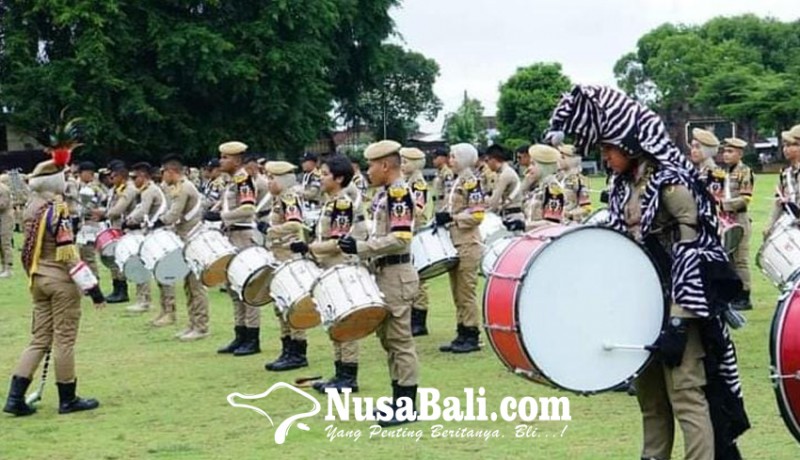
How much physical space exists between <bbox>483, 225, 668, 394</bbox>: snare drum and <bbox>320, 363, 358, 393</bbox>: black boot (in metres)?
4.02

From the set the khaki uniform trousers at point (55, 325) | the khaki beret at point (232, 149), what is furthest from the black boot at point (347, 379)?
the khaki beret at point (232, 149)

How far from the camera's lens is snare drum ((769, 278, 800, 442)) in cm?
512

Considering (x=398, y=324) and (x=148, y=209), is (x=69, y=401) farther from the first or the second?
(x=148, y=209)

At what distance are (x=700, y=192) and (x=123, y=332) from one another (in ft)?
31.0

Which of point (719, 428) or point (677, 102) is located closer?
point (719, 428)

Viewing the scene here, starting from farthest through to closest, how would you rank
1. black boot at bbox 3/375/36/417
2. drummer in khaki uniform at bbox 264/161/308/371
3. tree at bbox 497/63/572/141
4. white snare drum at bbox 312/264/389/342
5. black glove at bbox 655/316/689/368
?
tree at bbox 497/63/572/141, drummer in khaki uniform at bbox 264/161/308/371, black boot at bbox 3/375/36/417, white snare drum at bbox 312/264/389/342, black glove at bbox 655/316/689/368

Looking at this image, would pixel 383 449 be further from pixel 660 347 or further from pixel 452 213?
pixel 452 213

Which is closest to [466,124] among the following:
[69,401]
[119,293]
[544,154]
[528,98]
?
[528,98]

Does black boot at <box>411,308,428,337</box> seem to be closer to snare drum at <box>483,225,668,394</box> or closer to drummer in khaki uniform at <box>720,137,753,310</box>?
drummer in khaki uniform at <box>720,137,753,310</box>

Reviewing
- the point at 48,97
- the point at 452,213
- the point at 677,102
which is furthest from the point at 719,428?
the point at 677,102

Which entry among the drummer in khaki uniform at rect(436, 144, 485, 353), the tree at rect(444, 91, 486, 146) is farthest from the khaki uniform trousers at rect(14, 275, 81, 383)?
the tree at rect(444, 91, 486, 146)

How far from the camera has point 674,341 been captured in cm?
541

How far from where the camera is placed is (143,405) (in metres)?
9.45

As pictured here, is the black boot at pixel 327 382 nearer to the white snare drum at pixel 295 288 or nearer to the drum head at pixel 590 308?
the white snare drum at pixel 295 288
